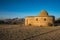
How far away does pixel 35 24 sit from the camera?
2547 centimetres

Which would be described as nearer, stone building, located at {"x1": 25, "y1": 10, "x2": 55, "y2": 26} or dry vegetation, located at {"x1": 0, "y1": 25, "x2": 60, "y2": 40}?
dry vegetation, located at {"x1": 0, "y1": 25, "x2": 60, "y2": 40}

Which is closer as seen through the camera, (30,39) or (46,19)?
(30,39)

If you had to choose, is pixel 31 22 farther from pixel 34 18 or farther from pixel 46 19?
pixel 46 19

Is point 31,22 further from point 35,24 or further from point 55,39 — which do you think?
point 55,39

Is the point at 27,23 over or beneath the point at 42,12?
beneath

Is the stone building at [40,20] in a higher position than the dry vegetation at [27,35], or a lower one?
higher

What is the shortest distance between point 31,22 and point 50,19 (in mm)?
4652

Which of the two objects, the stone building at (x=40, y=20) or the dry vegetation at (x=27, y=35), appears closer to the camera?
the dry vegetation at (x=27, y=35)

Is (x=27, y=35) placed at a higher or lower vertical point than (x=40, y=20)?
lower

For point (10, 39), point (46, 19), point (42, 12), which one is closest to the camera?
point (10, 39)

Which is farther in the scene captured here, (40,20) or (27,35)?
(40,20)

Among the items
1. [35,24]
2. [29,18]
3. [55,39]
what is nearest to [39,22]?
[35,24]

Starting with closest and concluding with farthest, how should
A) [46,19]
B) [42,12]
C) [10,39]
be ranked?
[10,39] → [46,19] → [42,12]

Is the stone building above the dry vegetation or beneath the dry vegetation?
above
